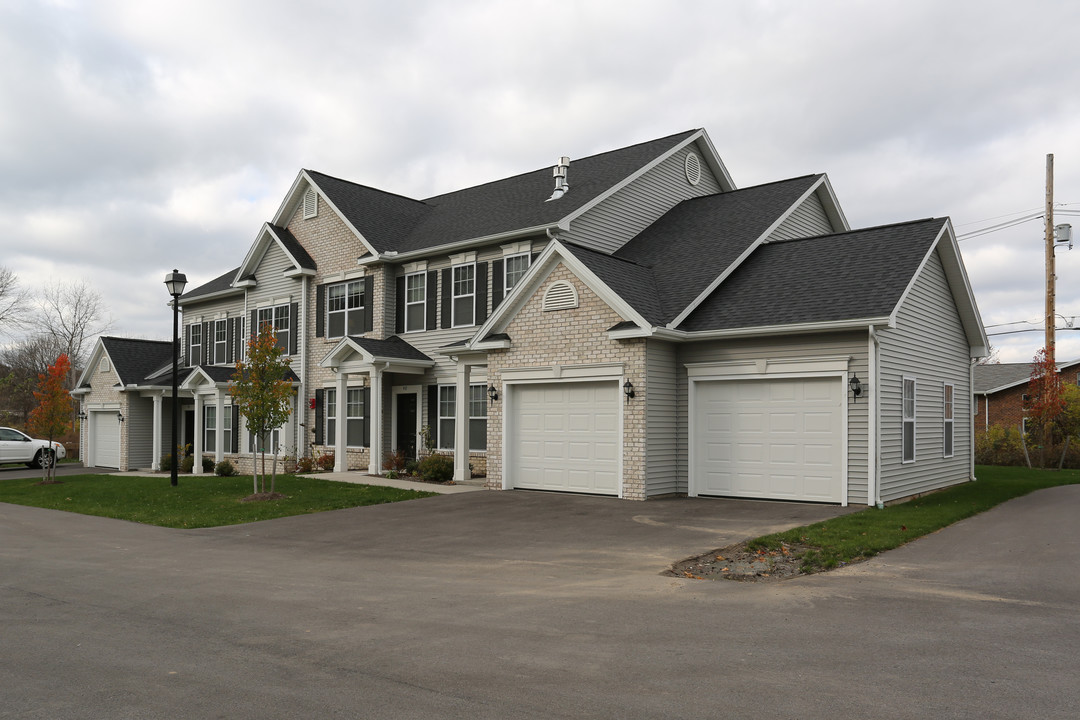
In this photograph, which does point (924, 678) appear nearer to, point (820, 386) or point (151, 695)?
point (151, 695)

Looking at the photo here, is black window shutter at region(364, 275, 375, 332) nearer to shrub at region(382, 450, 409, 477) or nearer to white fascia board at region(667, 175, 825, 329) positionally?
shrub at region(382, 450, 409, 477)

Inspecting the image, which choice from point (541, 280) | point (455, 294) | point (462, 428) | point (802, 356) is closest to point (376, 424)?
point (462, 428)

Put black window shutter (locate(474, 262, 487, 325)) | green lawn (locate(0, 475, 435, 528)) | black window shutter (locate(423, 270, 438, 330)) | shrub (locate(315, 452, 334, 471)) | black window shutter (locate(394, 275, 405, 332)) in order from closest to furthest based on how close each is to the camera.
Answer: green lawn (locate(0, 475, 435, 528)) < black window shutter (locate(474, 262, 487, 325)) < black window shutter (locate(423, 270, 438, 330)) < black window shutter (locate(394, 275, 405, 332)) < shrub (locate(315, 452, 334, 471))

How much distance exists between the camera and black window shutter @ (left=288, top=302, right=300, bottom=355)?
26438mm

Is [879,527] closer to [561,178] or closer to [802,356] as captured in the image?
[802,356]

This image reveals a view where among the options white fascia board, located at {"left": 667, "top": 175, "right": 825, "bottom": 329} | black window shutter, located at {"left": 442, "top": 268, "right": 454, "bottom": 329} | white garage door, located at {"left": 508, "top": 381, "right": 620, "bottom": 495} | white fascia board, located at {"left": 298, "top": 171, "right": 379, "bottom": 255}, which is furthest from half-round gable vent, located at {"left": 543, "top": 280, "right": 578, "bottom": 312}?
white fascia board, located at {"left": 298, "top": 171, "right": 379, "bottom": 255}

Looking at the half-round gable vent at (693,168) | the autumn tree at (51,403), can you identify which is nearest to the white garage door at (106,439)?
the autumn tree at (51,403)

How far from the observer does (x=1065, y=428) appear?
91.4 feet

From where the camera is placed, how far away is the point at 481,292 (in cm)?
2167

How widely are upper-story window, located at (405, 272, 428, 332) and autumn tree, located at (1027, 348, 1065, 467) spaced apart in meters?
20.0

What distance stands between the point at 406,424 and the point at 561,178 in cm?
810

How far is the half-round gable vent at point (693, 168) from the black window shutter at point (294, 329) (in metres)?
12.8

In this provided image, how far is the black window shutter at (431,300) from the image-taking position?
74.9ft

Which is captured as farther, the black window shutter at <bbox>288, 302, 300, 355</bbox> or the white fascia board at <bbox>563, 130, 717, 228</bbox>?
the black window shutter at <bbox>288, 302, 300, 355</bbox>
